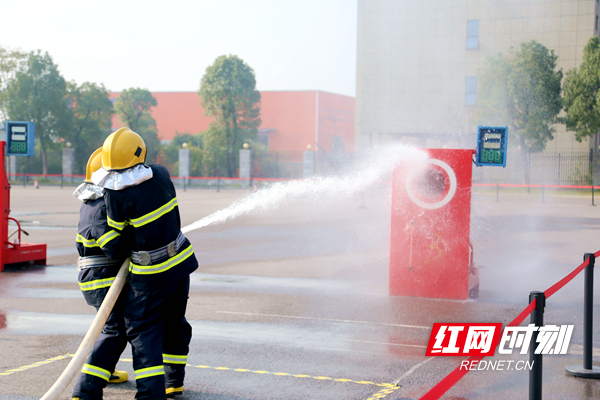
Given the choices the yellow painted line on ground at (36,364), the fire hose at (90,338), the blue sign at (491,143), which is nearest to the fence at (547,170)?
the blue sign at (491,143)

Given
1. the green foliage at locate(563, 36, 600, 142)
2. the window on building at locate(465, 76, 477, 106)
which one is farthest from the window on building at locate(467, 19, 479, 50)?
the green foliage at locate(563, 36, 600, 142)

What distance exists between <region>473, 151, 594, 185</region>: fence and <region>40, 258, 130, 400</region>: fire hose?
102ft

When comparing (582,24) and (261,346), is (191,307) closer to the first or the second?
(261,346)

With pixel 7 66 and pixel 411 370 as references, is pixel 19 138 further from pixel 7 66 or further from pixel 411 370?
pixel 7 66

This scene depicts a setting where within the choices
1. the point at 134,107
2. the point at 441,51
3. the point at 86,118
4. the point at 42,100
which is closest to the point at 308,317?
the point at 441,51

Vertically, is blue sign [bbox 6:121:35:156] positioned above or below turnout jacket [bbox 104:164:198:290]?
above

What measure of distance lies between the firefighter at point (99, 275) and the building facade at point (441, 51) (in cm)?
2602

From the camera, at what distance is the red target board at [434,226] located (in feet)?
22.9

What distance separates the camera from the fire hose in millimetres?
3480

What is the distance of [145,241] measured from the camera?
3.65 meters

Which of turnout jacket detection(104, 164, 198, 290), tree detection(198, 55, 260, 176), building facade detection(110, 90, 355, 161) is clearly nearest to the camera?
turnout jacket detection(104, 164, 198, 290)

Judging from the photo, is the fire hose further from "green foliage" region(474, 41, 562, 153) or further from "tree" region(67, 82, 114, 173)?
"tree" region(67, 82, 114, 173)

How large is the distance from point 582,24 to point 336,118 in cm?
3405

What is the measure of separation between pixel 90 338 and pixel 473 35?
32.9 meters
